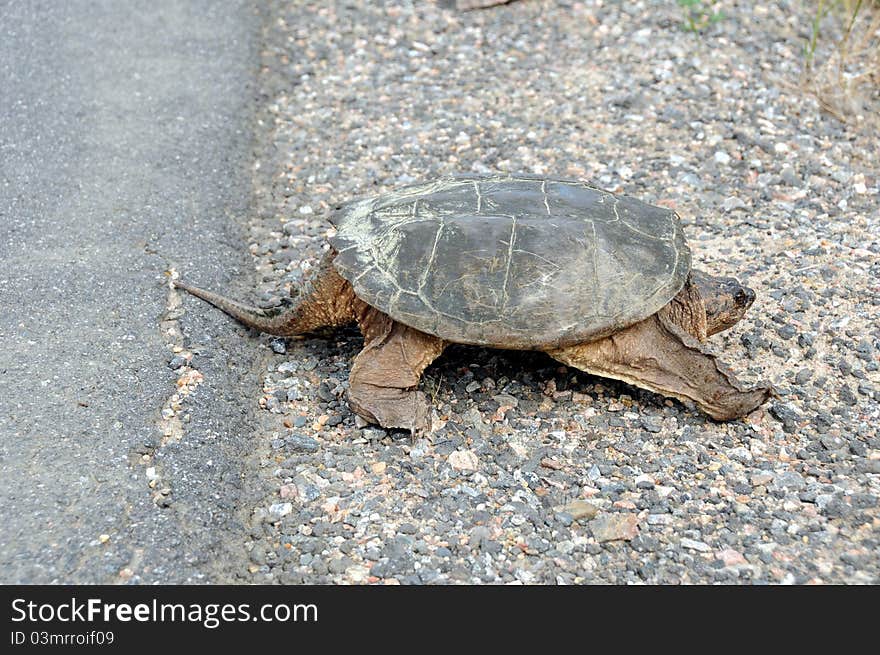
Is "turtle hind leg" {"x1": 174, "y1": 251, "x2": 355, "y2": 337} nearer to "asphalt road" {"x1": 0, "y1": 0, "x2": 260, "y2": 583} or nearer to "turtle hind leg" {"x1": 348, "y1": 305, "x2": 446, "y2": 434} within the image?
"asphalt road" {"x1": 0, "y1": 0, "x2": 260, "y2": 583}

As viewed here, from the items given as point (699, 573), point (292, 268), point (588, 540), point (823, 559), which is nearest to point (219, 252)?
point (292, 268)

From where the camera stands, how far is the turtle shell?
11.3 ft

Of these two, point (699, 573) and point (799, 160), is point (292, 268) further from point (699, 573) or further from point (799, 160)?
point (799, 160)

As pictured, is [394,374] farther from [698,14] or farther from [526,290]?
[698,14]

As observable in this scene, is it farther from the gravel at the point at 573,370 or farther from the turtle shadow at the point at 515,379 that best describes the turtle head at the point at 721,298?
the turtle shadow at the point at 515,379

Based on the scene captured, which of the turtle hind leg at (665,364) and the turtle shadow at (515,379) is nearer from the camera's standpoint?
the turtle hind leg at (665,364)

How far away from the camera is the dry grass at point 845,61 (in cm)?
568

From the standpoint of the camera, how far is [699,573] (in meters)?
2.97

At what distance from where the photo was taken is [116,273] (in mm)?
4195

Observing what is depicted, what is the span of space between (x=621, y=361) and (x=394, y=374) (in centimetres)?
91

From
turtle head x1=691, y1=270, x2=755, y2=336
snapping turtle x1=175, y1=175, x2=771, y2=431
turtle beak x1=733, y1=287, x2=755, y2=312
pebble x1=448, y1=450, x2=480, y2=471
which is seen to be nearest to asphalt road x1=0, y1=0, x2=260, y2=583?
snapping turtle x1=175, y1=175, x2=771, y2=431

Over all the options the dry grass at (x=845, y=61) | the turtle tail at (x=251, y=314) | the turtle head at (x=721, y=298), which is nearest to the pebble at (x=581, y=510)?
the turtle head at (x=721, y=298)

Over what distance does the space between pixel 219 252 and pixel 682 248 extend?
2291 mm

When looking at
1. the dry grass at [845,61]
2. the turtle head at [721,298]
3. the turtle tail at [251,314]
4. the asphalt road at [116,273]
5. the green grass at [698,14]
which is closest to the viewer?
the asphalt road at [116,273]
